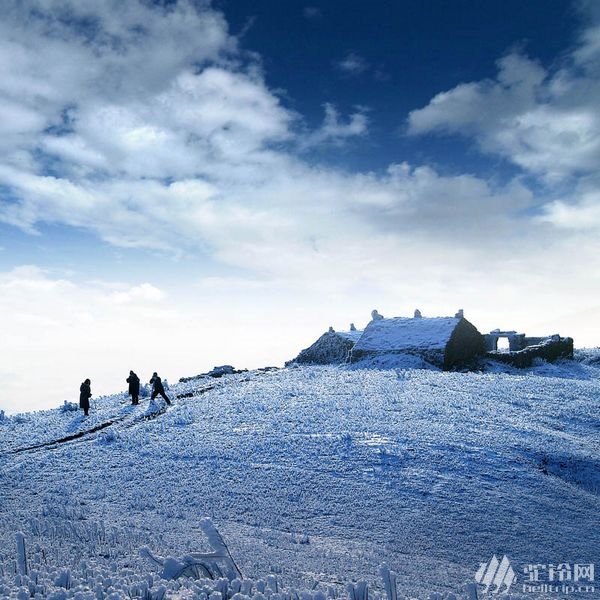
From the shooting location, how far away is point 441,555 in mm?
9461

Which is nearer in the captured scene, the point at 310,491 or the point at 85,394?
the point at 310,491

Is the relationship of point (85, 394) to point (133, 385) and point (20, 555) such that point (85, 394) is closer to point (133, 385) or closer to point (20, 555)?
point (133, 385)

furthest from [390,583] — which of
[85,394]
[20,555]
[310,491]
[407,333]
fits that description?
[407,333]

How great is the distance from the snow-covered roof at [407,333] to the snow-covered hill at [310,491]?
57.1 ft

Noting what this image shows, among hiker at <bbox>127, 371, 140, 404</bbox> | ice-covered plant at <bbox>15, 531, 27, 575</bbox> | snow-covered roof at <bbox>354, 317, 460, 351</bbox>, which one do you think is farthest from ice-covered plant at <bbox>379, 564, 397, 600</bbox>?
snow-covered roof at <bbox>354, 317, 460, 351</bbox>

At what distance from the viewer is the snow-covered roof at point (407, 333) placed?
4109cm

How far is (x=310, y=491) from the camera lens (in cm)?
1256

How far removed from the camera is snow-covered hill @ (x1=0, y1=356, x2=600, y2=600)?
7.84 m

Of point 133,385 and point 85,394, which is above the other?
point 133,385

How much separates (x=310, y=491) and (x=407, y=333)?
32.6 metres

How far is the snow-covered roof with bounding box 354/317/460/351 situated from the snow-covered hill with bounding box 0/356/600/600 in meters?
17.4

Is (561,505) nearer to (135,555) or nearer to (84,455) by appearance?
(135,555)

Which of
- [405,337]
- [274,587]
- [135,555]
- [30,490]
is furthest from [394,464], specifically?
[405,337]

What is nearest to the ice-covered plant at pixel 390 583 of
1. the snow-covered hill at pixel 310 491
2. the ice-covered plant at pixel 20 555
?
the snow-covered hill at pixel 310 491
